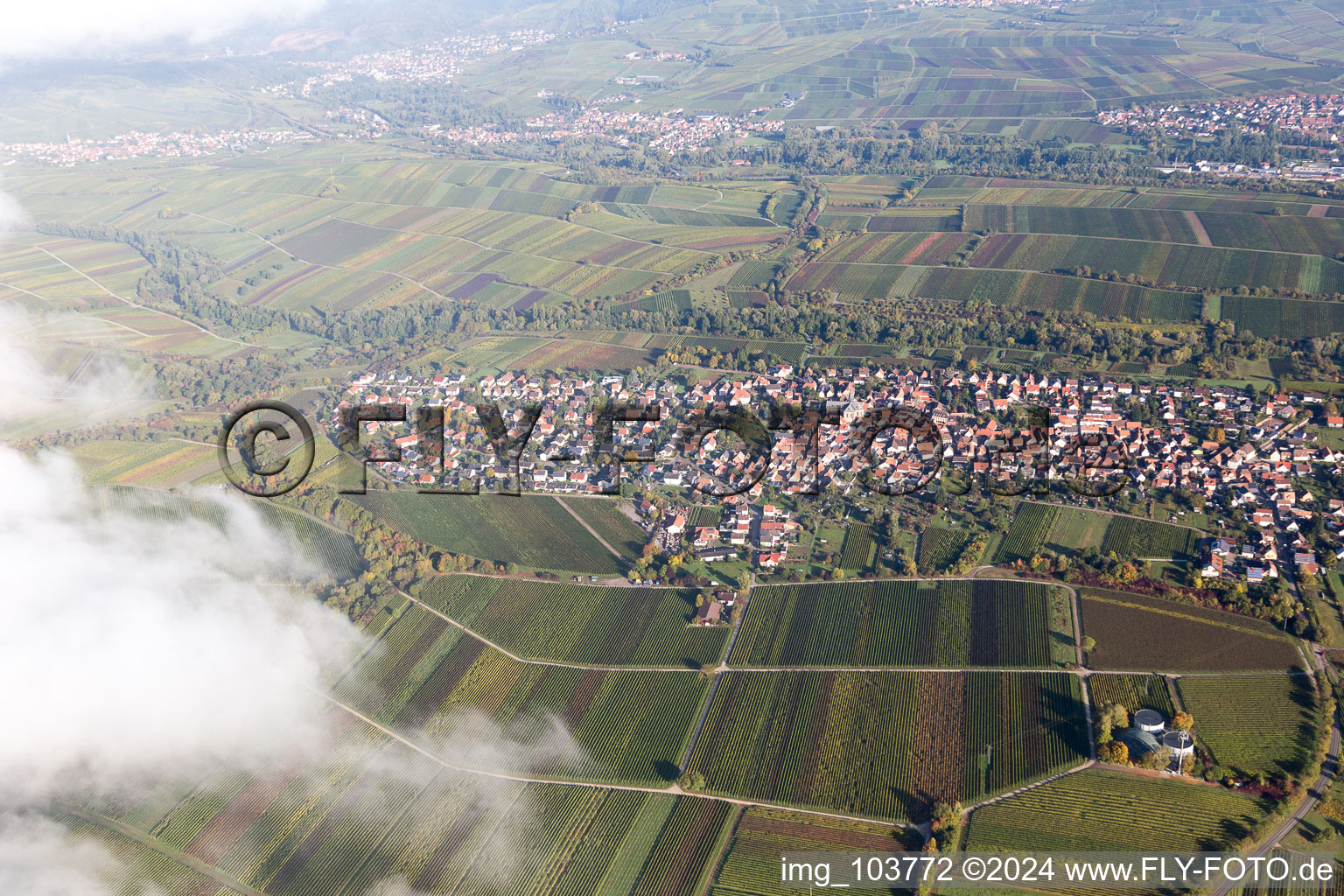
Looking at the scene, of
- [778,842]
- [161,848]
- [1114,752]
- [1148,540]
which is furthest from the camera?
[1148,540]

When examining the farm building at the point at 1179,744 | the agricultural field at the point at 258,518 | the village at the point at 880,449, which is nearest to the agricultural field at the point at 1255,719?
the farm building at the point at 1179,744

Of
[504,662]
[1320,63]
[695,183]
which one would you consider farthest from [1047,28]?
[504,662]

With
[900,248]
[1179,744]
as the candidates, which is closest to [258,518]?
[1179,744]

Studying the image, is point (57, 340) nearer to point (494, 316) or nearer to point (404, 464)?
point (494, 316)

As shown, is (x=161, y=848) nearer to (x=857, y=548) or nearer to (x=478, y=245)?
(x=857, y=548)

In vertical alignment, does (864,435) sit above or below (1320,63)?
below

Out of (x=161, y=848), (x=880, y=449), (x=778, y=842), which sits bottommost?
(x=161, y=848)

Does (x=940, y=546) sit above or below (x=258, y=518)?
below
